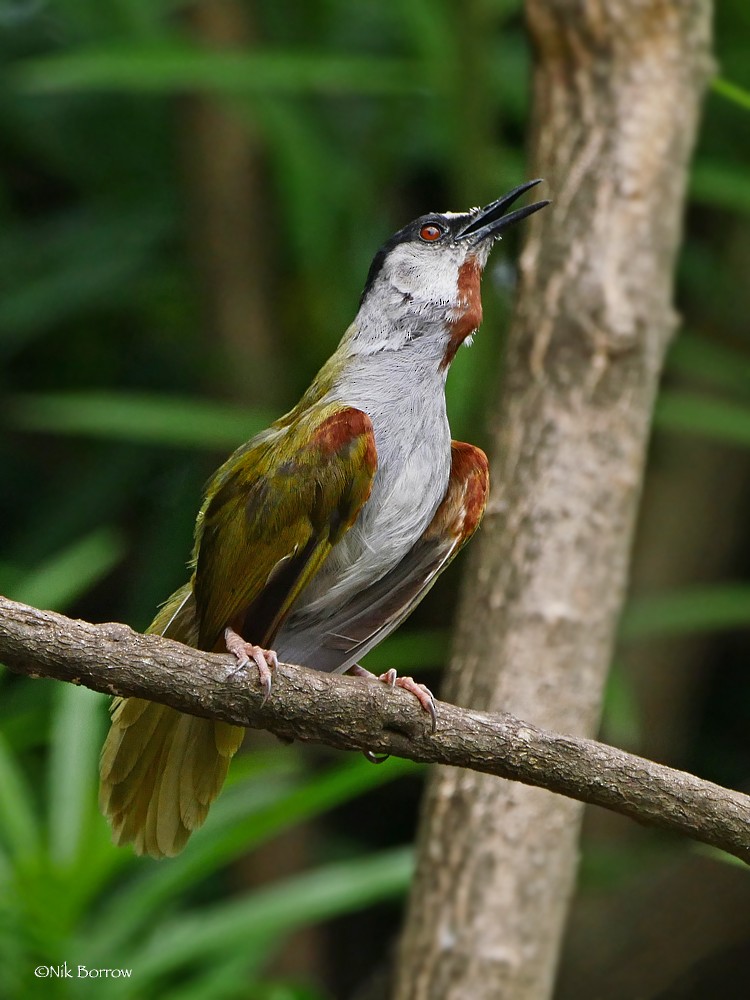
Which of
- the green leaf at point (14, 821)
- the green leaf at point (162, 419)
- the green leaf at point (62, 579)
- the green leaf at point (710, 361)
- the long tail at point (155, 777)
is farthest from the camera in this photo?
the green leaf at point (710, 361)

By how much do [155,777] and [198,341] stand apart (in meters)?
3.18

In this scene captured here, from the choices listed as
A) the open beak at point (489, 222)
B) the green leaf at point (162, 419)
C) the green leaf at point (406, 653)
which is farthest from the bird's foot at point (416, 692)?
the green leaf at point (162, 419)

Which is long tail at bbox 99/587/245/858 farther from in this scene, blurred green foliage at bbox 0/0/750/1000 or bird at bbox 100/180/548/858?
blurred green foliage at bbox 0/0/750/1000

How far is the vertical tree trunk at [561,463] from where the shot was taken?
135 inches

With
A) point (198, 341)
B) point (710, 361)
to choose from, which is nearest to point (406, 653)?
point (710, 361)

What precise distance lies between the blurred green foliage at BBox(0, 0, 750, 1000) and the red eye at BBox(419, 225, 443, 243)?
77cm

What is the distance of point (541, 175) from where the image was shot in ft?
13.0

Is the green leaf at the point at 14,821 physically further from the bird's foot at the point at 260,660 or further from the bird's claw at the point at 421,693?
the bird's claw at the point at 421,693

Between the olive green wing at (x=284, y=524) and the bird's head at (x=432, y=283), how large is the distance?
385mm

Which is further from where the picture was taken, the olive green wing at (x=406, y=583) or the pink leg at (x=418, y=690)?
the olive green wing at (x=406, y=583)

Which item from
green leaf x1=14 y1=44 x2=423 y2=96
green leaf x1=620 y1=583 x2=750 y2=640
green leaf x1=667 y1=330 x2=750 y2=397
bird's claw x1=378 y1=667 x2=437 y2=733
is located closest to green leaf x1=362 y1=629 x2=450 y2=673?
green leaf x1=620 y1=583 x2=750 y2=640

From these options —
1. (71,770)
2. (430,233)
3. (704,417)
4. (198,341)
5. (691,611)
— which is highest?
(198,341)

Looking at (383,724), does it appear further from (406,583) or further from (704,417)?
(704,417)

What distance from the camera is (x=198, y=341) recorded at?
5906mm
